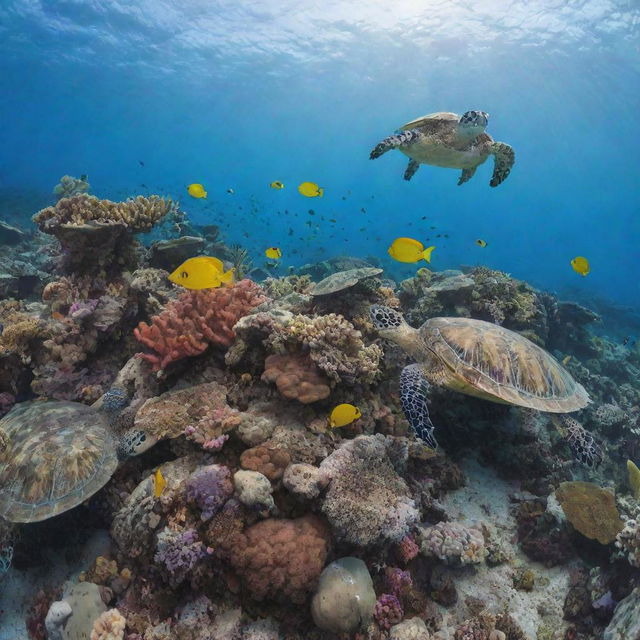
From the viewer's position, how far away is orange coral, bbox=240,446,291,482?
4008 millimetres

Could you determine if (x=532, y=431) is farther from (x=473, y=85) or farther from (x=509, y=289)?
(x=473, y=85)

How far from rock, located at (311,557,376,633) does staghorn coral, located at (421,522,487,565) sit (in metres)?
1.01

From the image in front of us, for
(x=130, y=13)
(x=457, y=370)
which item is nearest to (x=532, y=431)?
(x=457, y=370)

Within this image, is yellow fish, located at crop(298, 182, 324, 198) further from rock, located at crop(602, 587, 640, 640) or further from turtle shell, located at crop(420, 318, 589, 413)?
rock, located at crop(602, 587, 640, 640)

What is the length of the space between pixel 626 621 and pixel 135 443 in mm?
5541

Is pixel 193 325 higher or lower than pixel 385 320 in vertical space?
lower

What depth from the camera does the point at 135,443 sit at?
439cm

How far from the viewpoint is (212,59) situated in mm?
38656

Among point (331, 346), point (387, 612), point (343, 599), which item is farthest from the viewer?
point (331, 346)

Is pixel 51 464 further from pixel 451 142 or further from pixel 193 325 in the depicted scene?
pixel 451 142

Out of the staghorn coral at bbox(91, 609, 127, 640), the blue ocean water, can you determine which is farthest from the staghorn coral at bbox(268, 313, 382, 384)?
the blue ocean water

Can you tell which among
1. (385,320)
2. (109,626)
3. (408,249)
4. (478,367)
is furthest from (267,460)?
(408,249)

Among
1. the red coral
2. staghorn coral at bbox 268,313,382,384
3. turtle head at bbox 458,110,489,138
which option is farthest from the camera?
turtle head at bbox 458,110,489,138

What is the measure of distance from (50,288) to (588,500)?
9.36 metres
